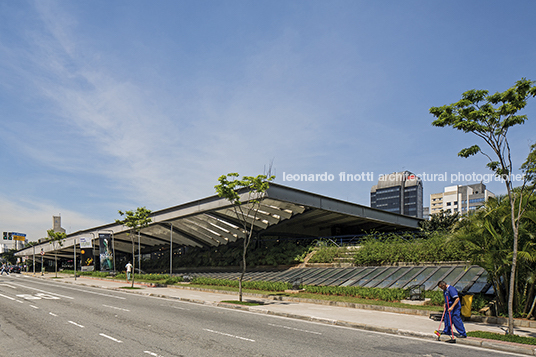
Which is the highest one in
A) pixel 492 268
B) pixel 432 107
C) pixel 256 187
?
pixel 432 107

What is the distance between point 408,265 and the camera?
86.5 ft

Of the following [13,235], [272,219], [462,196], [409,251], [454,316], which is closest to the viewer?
[454,316]

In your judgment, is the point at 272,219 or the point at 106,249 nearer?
the point at 272,219

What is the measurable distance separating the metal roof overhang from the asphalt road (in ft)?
42.1

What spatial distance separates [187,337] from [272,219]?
89.1 ft

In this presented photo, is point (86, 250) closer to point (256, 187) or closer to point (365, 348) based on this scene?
point (256, 187)

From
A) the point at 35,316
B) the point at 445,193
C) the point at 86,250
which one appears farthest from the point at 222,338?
the point at 445,193

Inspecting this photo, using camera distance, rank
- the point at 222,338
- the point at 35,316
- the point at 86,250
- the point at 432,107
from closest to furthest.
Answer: the point at 222,338 < the point at 432,107 < the point at 35,316 < the point at 86,250

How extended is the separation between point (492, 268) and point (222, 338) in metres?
10.5

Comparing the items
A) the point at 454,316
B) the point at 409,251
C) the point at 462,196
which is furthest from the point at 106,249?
the point at 462,196

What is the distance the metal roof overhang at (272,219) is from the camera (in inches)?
1340

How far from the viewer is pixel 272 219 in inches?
1523

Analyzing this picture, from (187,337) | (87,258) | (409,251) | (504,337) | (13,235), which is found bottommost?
(87,258)

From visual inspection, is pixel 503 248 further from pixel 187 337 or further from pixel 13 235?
pixel 13 235
